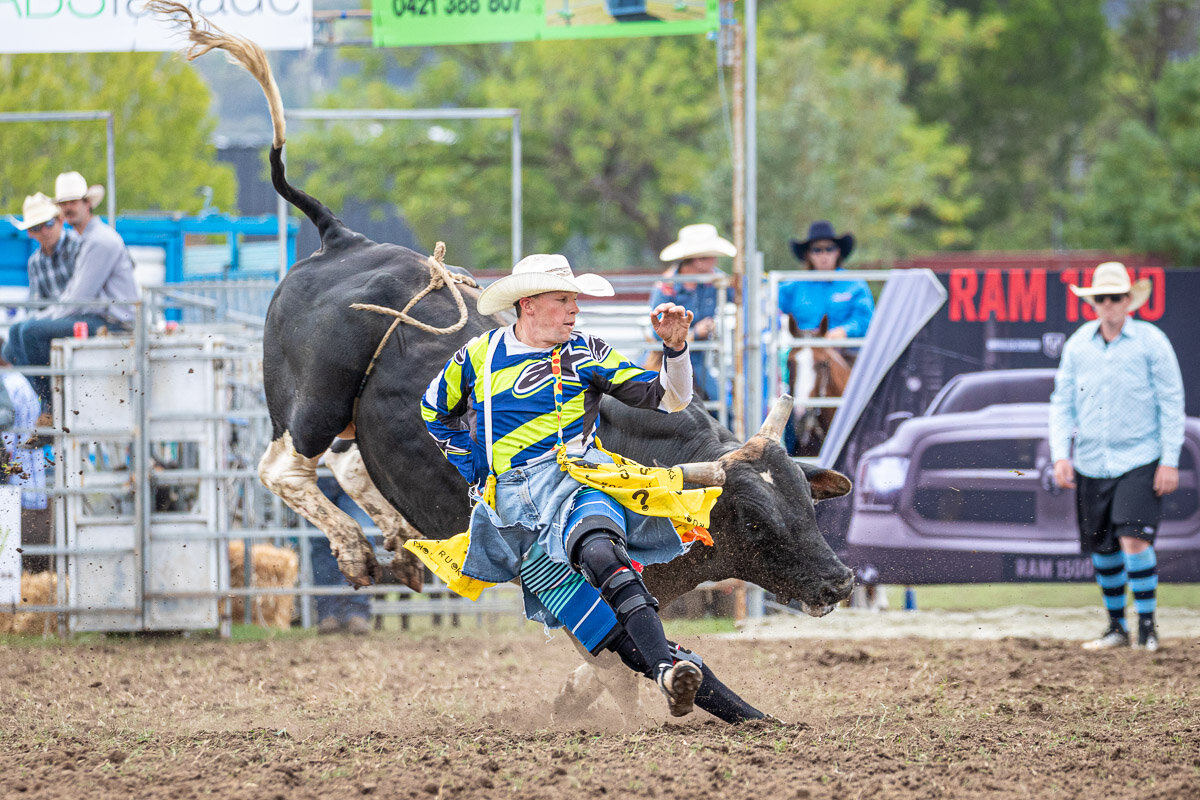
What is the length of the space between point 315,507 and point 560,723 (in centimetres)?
151

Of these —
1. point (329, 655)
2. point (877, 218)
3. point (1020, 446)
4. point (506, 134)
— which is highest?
point (506, 134)

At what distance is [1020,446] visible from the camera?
7.79 metres

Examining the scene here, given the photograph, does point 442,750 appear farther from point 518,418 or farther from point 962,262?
point 962,262

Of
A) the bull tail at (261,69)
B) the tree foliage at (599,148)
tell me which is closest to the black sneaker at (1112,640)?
the bull tail at (261,69)

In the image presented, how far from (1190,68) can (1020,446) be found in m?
23.4

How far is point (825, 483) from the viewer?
5.06m

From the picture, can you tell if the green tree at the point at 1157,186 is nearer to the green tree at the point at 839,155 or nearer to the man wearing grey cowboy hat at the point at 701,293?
the green tree at the point at 839,155

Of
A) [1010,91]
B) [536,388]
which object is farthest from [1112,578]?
[1010,91]

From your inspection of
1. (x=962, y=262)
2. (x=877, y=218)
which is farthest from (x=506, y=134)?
(x=962, y=262)

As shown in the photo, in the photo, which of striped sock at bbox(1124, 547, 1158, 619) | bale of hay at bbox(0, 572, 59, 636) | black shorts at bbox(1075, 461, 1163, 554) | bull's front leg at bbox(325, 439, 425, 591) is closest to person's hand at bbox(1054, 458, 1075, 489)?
black shorts at bbox(1075, 461, 1163, 554)

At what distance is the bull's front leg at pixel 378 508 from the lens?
19.0ft

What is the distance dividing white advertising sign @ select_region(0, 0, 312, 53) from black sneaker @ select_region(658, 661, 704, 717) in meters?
4.19

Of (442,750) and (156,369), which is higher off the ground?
(156,369)

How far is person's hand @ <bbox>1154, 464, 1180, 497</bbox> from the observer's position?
721 cm
